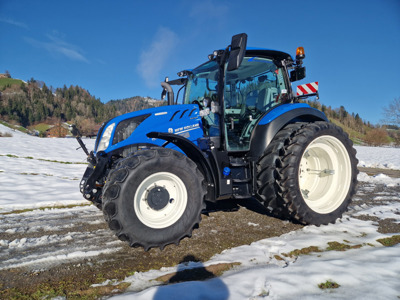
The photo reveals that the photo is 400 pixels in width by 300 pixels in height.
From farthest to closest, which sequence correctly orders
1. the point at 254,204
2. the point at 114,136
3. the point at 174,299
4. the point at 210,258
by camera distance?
the point at 254,204
the point at 114,136
the point at 210,258
the point at 174,299

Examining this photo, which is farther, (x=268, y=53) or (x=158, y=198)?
(x=268, y=53)

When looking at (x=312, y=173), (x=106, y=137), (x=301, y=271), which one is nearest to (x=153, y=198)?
(x=106, y=137)

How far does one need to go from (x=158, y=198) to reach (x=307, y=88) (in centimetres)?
288

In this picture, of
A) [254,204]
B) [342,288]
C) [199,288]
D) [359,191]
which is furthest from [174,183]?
[359,191]

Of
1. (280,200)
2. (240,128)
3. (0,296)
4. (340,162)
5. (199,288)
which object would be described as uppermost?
(240,128)

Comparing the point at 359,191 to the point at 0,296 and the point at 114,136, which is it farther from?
the point at 0,296

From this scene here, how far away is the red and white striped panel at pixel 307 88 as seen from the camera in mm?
3971

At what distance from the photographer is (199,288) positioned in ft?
6.04

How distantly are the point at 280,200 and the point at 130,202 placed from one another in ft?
6.00

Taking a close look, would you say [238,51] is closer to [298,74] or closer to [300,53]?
[300,53]

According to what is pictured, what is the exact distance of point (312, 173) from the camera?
13.3 ft

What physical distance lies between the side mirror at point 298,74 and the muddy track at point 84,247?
2.22 meters

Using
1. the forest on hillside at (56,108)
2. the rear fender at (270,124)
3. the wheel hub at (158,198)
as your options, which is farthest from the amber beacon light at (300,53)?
the forest on hillside at (56,108)

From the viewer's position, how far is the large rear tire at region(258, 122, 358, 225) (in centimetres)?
321
